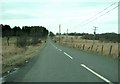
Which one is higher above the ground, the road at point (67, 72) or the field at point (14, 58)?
the road at point (67, 72)

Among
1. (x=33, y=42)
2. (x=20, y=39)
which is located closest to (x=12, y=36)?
(x=33, y=42)

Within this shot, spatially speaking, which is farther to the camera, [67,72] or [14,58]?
[14,58]

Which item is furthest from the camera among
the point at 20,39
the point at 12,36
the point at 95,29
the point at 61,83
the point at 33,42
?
the point at 12,36

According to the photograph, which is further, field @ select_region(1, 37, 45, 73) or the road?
field @ select_region(1, 37, 45, 73)

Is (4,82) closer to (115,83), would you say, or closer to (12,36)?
(115,83)

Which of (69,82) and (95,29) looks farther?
(95,29)

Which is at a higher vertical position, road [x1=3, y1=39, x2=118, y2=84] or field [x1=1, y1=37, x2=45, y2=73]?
road [x1=3, y1=39, x2=118, y2=84]

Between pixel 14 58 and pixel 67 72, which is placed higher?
pixel 67 72

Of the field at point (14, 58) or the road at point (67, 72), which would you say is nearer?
the road at point (67, 72)

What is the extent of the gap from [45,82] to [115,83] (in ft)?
8.22

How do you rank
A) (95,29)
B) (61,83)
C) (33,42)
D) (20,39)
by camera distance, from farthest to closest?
(95,29) → (33,42) → (20,39) → (61,83)

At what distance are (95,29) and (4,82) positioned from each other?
369 ft

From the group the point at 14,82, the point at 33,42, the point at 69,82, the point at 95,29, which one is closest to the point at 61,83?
the point at 69,82

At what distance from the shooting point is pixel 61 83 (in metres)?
10.9
